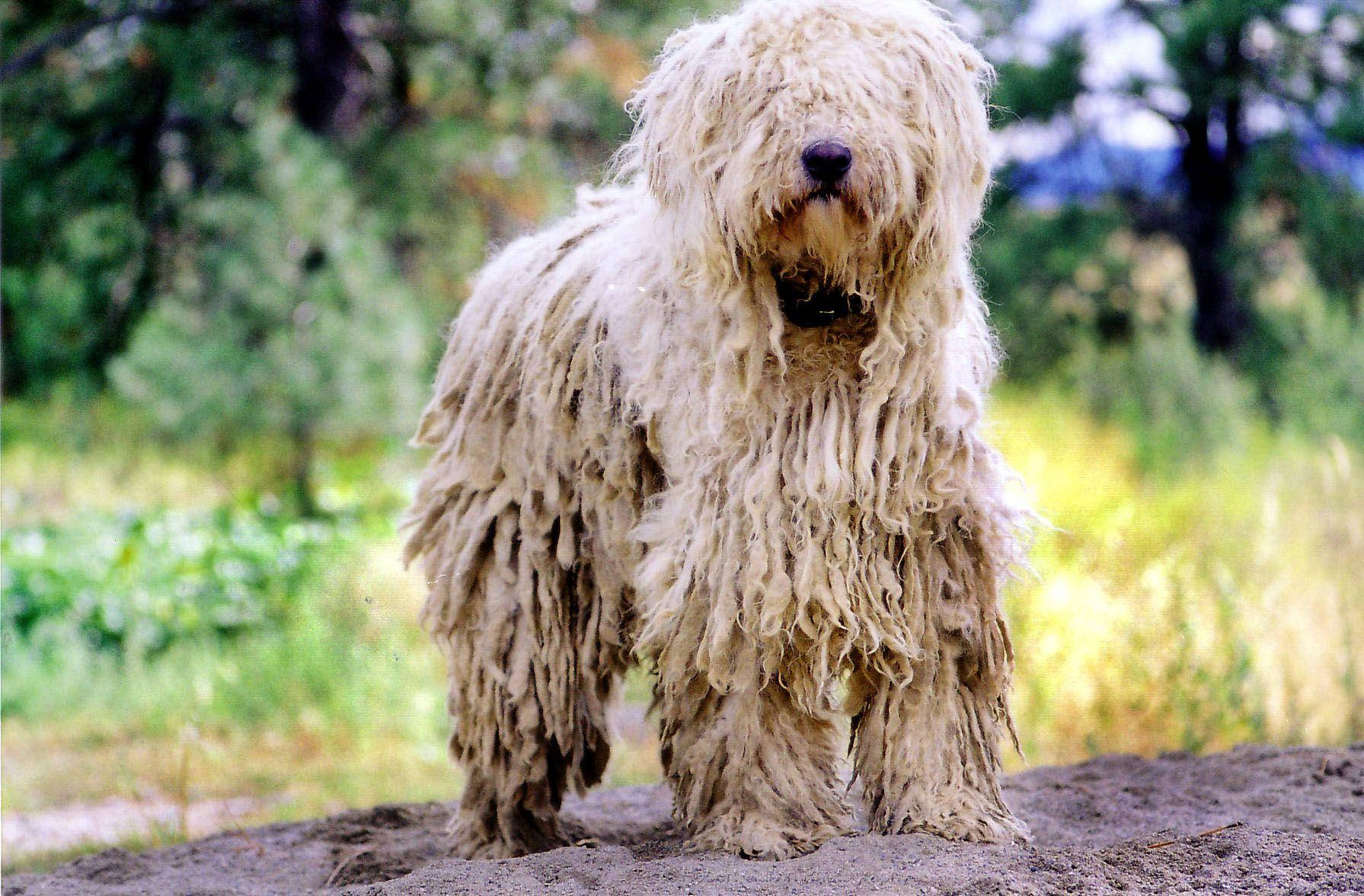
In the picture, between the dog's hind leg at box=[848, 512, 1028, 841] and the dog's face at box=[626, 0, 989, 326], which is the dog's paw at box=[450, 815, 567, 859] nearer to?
the dog's hind leg at box=[848, 512, 1028, 841]

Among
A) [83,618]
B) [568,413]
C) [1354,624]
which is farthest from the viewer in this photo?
[83,618]

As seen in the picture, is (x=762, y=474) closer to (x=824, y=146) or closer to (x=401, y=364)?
(x=824, y=146)

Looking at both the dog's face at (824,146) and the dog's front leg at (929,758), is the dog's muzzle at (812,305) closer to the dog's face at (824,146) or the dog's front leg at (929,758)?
the dog's face at (824,146)

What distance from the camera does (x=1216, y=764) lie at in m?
4.48

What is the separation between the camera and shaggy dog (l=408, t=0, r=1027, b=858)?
3154 millimetres

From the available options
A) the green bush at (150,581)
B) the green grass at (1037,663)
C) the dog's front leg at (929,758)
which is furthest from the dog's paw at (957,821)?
→ the green bush at (150,581)

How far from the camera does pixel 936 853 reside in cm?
331

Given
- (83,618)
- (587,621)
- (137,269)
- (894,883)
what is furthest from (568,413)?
(137,269)

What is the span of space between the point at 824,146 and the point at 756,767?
5.13 ft

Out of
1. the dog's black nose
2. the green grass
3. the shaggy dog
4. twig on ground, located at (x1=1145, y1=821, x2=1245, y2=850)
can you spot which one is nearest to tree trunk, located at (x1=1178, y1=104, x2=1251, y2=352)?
the green grass

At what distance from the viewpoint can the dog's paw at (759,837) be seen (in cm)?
348

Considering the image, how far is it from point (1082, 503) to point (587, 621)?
12.2 ft

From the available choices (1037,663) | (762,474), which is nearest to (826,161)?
(762,474)

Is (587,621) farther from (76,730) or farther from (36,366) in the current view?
(36,366)
